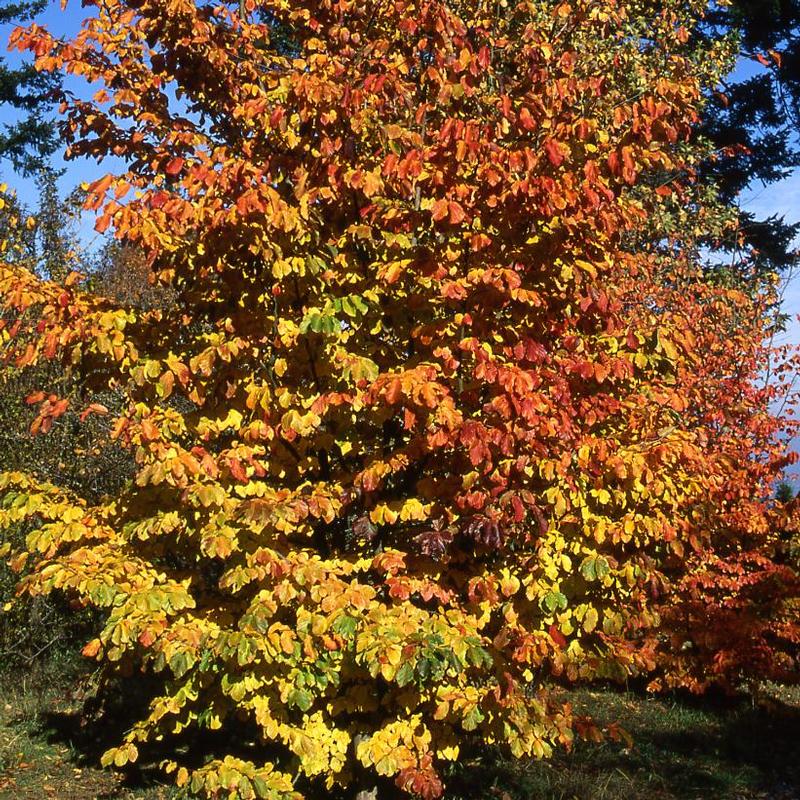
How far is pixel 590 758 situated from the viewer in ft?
26.3

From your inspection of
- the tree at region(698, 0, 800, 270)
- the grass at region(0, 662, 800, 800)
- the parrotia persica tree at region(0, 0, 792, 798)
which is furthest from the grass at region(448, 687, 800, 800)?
the tree at region(698, 0, 800, 270)

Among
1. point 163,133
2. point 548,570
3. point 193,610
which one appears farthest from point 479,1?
point 193,610

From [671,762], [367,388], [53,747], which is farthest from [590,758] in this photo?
[367,388]

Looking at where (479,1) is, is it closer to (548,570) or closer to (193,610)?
(548,570)

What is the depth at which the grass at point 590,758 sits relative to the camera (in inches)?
282

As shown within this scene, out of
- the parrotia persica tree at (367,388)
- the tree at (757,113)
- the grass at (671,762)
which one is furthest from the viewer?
the tree at (757,113)

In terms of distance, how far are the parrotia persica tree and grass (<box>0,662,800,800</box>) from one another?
2.10 m

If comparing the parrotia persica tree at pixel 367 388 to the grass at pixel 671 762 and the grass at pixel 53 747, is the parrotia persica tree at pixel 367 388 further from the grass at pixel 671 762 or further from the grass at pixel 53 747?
the grass at pixel 53 747

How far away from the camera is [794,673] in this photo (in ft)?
31.1

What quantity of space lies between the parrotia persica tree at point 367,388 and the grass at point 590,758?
210 centimetres

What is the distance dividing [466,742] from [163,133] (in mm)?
5466

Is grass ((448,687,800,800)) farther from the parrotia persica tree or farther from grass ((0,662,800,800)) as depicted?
the parrotia persica tree

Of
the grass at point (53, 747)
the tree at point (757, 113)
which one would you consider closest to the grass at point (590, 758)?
the grass at point (53, 747)

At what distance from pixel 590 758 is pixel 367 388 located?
5.10 metres
